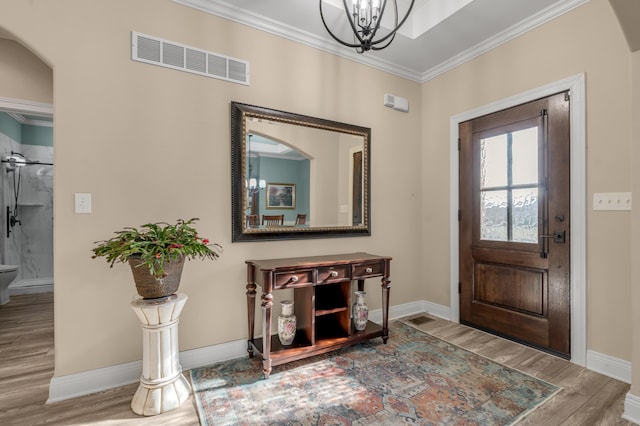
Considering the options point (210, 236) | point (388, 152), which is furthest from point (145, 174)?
point (388, 152)

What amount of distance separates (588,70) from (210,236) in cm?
325

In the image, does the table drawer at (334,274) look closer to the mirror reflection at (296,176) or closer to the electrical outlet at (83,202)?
the mirror reflection at (296,176)

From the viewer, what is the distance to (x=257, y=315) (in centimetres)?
260

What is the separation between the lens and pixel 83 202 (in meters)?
2.00

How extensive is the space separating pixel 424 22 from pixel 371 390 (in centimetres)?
320

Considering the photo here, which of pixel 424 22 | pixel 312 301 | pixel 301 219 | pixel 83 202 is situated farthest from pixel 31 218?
pixel 424 22

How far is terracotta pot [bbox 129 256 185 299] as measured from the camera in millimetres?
1772

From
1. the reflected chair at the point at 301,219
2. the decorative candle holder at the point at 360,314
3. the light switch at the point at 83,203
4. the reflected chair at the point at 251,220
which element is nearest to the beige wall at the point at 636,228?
the decorative candle holder at the point at 360,314

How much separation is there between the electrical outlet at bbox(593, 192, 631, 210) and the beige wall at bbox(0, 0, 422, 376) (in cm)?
223

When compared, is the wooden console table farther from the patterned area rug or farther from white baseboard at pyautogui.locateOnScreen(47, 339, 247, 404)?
white baseboard at pyautogui.locateOnScreen(47, 339, 247, 404)

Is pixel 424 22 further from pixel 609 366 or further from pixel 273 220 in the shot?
pixel 609 366

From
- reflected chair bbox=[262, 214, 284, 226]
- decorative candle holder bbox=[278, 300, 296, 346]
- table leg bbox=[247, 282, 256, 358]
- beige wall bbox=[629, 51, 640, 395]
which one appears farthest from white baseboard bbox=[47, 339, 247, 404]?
beige wall bbox=[629, 51, 640, 395]

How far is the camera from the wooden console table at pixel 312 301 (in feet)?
7.19

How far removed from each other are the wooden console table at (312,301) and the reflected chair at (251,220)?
32 centimetres
